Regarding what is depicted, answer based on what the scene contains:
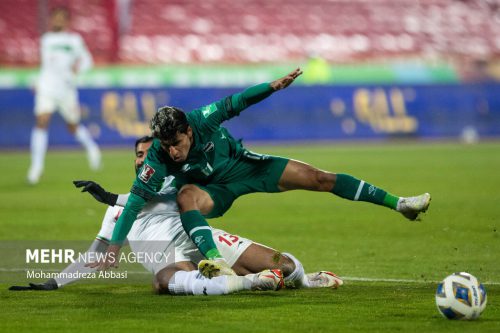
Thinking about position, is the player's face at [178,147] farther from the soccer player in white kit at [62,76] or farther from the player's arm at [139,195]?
the soccer player in white kit at [62,76]

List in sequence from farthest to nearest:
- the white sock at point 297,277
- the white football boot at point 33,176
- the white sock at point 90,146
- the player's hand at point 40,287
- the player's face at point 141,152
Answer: the white sock at point 90,146 < the white football boot at point 33,176 < the player's face at point 141,152 < the player's hand at point 40,287 < the white sock at point 297,277

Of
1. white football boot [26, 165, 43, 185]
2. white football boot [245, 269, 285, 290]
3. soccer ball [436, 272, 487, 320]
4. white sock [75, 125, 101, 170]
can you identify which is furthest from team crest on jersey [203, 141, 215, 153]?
white sock [75, 125, 101, 170]

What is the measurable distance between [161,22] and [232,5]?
250cm

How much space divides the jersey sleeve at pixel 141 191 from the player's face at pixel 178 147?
11 cm

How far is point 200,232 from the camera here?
22.0 feet

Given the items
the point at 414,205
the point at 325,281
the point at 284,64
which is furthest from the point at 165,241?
the point at 284,64

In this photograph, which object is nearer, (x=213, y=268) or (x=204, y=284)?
(x=213, y=268)

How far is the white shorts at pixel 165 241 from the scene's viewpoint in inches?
272

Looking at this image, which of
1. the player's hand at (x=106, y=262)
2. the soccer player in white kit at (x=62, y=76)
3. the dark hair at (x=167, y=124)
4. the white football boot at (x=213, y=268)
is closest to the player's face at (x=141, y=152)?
the dark hair at (x=167, y=124)

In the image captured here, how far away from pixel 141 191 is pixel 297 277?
1.27 meters

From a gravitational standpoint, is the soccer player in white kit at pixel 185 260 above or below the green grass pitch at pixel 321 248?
above

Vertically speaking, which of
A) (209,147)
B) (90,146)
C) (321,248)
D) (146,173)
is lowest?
(321,248)

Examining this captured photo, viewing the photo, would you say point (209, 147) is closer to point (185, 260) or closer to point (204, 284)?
point (185, 260)

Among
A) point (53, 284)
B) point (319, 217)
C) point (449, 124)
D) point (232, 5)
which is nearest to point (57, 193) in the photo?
point (319, 217)
